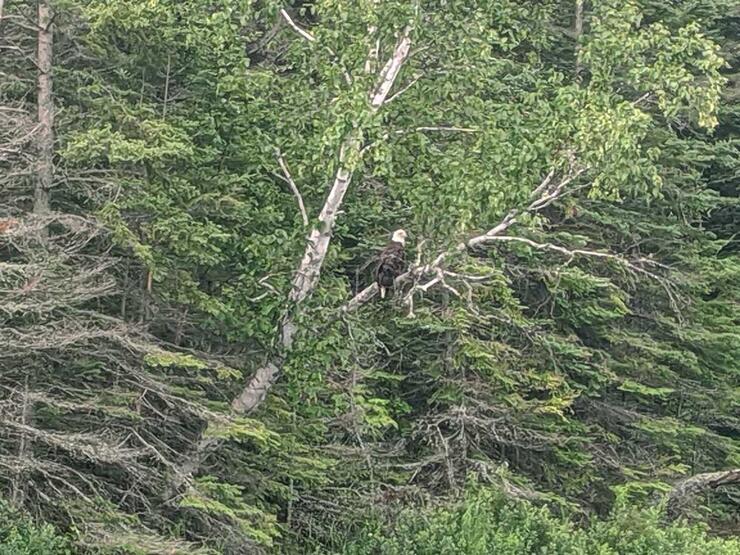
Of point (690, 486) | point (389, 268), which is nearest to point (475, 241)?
point (389, 268)

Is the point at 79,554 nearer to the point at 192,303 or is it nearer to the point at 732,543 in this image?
the point at 192,303

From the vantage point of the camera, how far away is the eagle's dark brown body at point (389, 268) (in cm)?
704

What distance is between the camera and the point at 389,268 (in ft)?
23.2

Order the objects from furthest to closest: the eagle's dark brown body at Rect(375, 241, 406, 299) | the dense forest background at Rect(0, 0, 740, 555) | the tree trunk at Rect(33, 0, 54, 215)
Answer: the tree trunk at Rect(33, 0, 54, 215)
the dense forest background at Rect(0, 0, 740, 555)
the eagle's dark brown body at Rect(375, 241, 406, 299)

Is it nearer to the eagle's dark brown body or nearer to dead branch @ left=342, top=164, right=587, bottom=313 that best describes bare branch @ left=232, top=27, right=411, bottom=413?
dead branch @ left=342, top=164, right=587, bottom=313

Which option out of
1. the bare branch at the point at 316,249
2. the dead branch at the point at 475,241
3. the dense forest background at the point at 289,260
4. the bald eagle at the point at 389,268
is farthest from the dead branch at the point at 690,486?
the bald eagle at the point at 389,268

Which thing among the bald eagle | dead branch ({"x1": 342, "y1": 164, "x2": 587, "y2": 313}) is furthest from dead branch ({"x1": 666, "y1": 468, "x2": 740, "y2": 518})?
the bald eagle

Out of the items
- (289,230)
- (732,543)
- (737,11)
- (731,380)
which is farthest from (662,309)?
(289,230)

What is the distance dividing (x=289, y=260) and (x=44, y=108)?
2.54 m

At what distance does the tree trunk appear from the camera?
7.86 m

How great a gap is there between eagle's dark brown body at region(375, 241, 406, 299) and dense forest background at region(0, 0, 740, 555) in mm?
148

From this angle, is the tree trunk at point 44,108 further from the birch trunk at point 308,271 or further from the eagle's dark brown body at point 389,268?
the eagle's dark brown body at point 389,268

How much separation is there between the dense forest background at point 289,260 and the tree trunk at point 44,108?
28 millimetres

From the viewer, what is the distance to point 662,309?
13.0 meters
